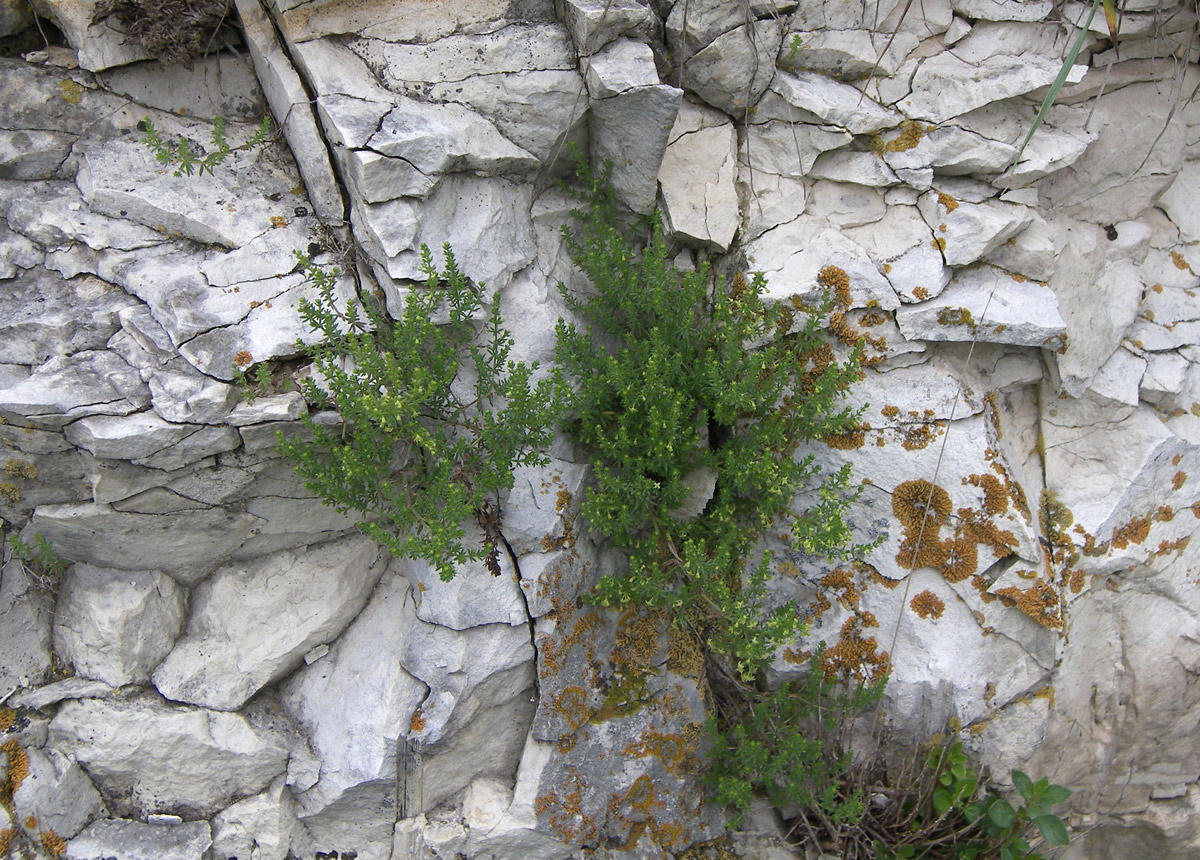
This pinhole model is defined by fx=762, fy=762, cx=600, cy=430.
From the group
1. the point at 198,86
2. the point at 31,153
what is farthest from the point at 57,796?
the point at 198,86

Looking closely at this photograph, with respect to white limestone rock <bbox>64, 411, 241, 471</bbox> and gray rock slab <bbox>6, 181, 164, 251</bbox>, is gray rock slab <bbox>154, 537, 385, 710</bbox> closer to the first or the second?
white limestone rock <bbox>64, 411, 241, 471</bbox>

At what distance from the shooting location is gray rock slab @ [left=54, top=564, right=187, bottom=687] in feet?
12.6

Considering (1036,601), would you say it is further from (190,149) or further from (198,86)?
(198,86)

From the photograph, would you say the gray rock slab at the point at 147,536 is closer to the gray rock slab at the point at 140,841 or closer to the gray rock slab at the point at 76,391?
the gray rock slab at the point at 76,391

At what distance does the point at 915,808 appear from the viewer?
397 cm

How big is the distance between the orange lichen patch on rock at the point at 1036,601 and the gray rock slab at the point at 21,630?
16.2 feet

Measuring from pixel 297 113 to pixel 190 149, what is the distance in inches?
23.1

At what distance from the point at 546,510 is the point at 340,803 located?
1854 mm

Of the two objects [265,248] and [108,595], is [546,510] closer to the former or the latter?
[265,248]

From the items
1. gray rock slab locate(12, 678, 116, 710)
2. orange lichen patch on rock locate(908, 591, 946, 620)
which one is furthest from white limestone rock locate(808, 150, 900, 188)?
gray rock slab locate(12, 678, 116, 710)

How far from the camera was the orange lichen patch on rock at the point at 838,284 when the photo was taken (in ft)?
13.4

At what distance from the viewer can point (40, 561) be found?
12.5 feet

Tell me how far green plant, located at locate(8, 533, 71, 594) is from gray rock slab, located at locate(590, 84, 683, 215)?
3.42 meters

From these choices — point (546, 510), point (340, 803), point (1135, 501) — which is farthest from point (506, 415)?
point (1135, 501)
